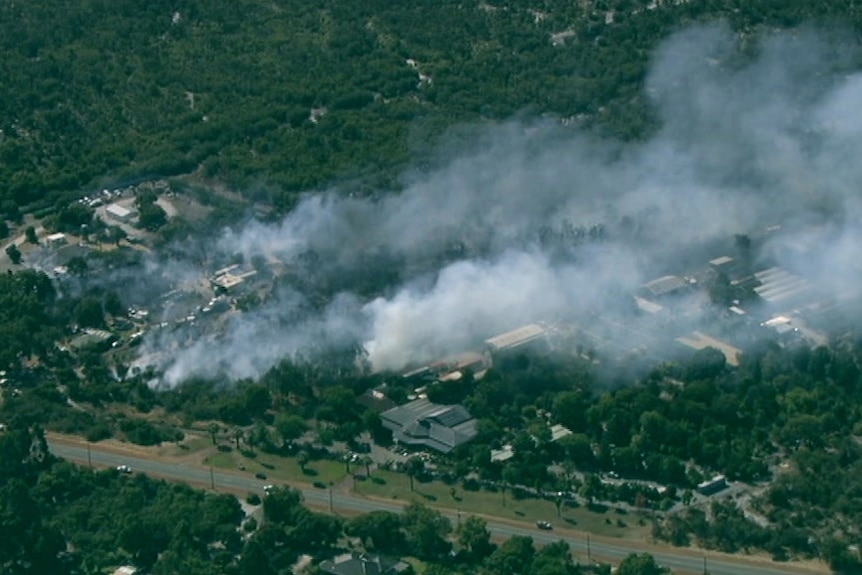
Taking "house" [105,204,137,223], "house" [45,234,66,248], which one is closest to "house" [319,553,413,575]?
"house" [45,234,66,248]

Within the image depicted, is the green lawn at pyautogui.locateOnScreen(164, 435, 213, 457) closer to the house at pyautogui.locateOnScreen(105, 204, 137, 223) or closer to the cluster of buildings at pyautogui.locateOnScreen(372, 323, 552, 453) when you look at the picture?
the cluster of buildings at pyautogui.locateOnScreen(372, 323, 552, 453)

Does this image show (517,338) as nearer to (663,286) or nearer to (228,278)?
(663,286)

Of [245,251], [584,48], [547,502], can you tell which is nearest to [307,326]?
[245,251]

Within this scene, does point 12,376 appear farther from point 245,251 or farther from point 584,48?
point 584,48

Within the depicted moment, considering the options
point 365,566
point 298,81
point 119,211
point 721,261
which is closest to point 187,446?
point 365,566

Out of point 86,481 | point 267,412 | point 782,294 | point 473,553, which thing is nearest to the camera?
point 473,553

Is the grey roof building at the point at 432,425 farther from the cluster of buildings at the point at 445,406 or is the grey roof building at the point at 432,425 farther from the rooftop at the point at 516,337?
the rooftop at the point at 516,337
